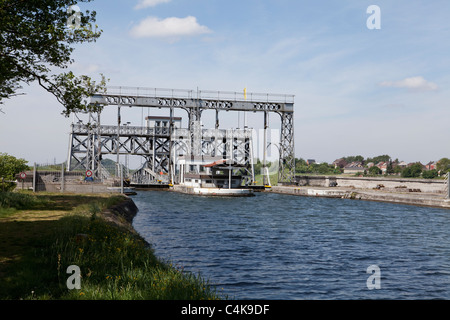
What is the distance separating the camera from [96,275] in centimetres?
1238

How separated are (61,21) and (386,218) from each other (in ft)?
114

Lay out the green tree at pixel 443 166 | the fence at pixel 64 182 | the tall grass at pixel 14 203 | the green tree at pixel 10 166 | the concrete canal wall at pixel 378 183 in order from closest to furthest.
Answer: the tall grass at pixel 14 203, the fence at pixel 64 182, the green tree at pixel 10 166, the concrete canal wall at pixel 378 183, the green tree at pixel 443 166

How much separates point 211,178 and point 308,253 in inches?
2140

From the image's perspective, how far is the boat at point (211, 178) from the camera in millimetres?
74188

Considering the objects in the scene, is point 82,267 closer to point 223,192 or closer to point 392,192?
point 223,192

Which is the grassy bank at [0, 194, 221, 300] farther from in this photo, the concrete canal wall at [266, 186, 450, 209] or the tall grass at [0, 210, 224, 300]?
the concrete canal wall at [266, 186, 450, 209]

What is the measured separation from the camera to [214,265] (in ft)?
64.4

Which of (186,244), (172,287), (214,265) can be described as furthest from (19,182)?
(172,287)

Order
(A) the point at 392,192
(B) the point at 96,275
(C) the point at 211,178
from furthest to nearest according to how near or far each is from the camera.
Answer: (C) the point at 211,178, (A) the point at 392,192, (B) the point at 96,275

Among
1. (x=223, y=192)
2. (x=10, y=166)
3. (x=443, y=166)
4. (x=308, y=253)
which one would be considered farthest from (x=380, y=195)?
(x=443, y=166)

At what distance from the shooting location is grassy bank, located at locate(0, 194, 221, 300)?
10.4m
